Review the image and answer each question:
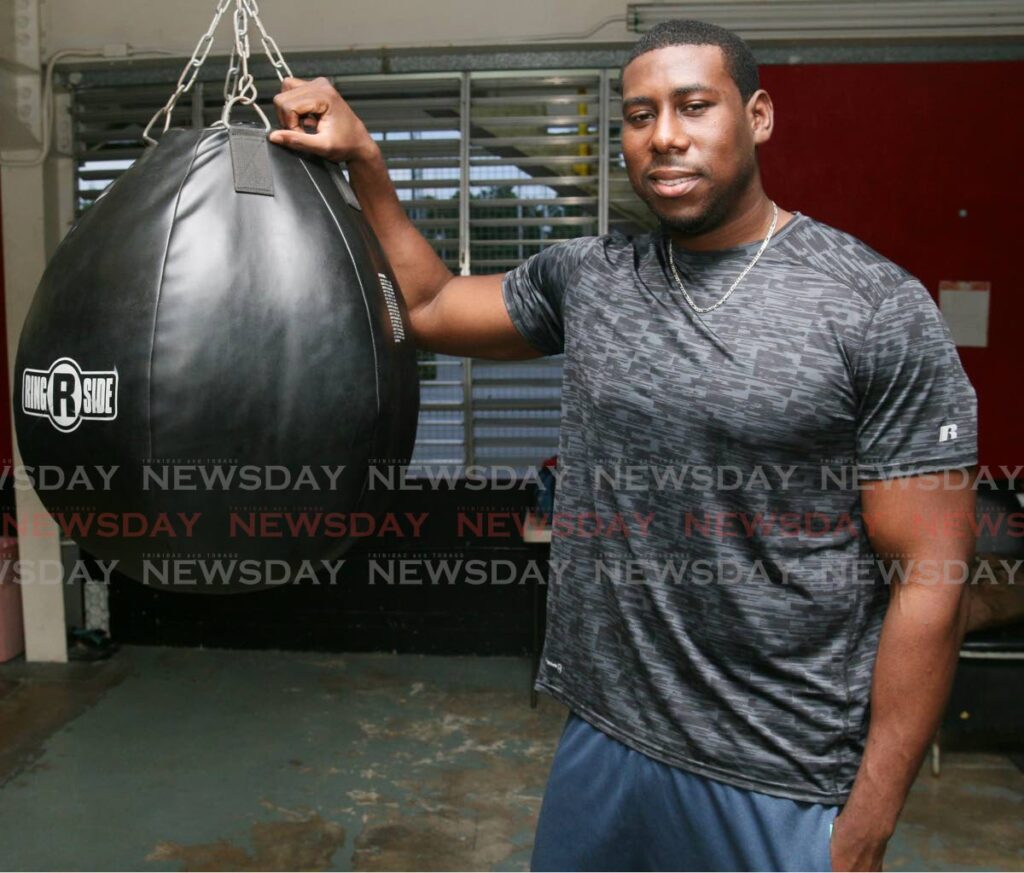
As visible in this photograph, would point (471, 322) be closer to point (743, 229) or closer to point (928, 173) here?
point (743, 229)

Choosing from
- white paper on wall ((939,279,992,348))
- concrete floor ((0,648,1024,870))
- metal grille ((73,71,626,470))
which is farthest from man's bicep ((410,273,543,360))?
white paper on wall ((939,279,992,348))

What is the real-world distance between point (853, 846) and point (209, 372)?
1.02 metres

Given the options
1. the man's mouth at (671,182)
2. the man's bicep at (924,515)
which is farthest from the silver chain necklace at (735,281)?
the man's bicep at (924,515)

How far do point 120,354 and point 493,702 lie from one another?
2.93 m

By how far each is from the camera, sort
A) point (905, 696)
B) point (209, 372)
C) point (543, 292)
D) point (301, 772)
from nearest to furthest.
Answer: point (209, 372)
point (905, 696)
point (543, 292)
point (301, 772)

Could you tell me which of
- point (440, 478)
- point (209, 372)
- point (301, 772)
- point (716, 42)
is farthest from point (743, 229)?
point (440, 478)

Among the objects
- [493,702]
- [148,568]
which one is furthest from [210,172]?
[493,702]

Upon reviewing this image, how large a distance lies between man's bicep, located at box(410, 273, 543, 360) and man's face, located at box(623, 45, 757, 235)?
401 mm

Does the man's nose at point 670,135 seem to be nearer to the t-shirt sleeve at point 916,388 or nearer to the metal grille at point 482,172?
the t-shirt sleeve at point 916,388

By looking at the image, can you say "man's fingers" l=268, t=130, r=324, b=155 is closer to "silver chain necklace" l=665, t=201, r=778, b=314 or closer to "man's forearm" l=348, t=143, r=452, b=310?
"man's forearm" l=348, t=143, r=452, b=310

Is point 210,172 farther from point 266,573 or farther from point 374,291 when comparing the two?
point 266,573

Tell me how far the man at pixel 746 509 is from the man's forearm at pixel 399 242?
15cm

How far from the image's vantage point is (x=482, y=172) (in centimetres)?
416

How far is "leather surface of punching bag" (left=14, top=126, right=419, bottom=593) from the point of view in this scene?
47.5 inches
